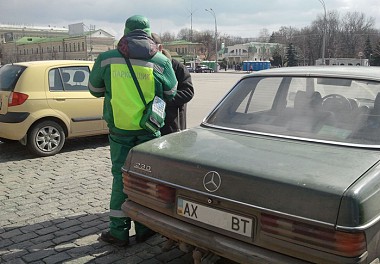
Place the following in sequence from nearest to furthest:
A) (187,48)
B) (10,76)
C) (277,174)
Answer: (277,174) < (10,76) < (187,48)

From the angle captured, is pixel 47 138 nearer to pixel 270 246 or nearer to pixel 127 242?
pixel 127 242

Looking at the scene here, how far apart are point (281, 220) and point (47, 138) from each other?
5704 millimetres

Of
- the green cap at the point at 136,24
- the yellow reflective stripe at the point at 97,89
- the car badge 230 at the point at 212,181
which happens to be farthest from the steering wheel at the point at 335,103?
the yellow reflective stripe at the point at 97,89

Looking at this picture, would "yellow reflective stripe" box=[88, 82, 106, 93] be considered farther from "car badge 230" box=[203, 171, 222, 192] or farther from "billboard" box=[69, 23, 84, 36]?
"billboard" box=[69, 23, 84, 36]

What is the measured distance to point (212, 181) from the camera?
255cm

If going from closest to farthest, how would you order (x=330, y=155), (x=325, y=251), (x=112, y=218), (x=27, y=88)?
1. (x=325, y=251)
2. (x=330, y=155)
3. (x=112, y=218)
4. (x=27, y=88)

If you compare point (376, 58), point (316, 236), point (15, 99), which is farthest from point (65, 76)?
point (376, 58)

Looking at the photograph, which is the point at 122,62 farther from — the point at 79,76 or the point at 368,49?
the point at 368,49

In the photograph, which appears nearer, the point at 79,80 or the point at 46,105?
the point at 46,105

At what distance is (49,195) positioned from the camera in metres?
5.16

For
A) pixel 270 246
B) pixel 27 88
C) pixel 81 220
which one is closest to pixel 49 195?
pixel 81 220

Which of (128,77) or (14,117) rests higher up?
(128,77)

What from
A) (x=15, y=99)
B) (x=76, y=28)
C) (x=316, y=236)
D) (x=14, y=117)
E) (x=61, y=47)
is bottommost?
(x=316, y=236)

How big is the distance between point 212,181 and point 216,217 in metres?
0.24
